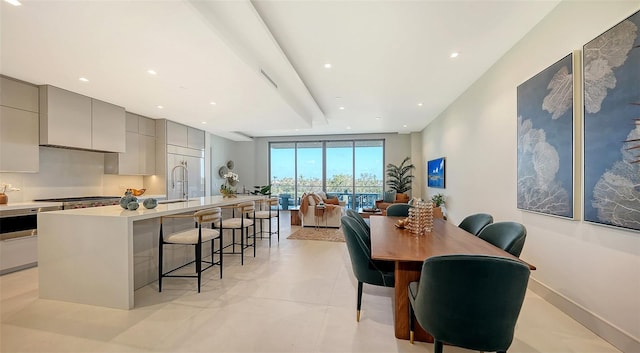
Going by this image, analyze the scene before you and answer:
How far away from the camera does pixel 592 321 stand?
1.99 meters

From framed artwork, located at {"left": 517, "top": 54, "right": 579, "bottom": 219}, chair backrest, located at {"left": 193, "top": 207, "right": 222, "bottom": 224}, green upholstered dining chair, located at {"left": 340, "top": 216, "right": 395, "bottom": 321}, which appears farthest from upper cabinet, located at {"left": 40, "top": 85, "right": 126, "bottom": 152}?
framed artwork, located at {"left": 517, "top": 54, "right": 579, "bottom": 219}

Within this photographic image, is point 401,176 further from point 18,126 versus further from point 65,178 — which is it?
point 18,126

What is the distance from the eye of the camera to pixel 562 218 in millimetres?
2295

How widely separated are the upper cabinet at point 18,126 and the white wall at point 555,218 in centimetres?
677

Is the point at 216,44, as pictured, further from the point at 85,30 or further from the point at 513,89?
the point at 513,89

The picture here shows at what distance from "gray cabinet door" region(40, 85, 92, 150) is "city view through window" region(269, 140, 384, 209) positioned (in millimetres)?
5923

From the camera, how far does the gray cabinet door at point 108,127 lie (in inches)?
174

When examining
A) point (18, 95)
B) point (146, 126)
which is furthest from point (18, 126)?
point (146, 126)

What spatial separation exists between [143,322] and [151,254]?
37.1 inches

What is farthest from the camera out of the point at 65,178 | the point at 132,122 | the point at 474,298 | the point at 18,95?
the point at 132,122

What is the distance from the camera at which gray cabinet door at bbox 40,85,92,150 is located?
3.74 meters

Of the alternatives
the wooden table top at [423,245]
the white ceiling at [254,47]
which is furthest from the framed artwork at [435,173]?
the wooden table top at [423,245]

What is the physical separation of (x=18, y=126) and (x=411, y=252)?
550cm

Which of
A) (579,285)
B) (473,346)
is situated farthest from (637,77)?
(473,346)
